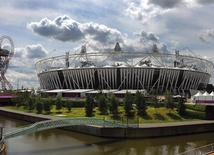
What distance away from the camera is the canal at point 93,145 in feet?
89.4

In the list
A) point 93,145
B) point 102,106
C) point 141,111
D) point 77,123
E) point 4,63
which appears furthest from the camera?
point 4,63

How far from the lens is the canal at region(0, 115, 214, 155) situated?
2725 centimetres

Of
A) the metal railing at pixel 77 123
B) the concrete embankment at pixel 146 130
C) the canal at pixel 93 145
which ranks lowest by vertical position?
the canal at pixel 93 145

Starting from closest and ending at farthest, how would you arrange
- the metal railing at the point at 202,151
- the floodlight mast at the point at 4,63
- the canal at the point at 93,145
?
1. the metal railing at the point at 202,151
2. the canal at the point at 93,145
3. the floodlight mast at the point at 4,63

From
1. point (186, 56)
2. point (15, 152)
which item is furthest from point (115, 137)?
point (186, 56)

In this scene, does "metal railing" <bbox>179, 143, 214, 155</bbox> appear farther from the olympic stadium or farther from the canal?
the olympic stadium

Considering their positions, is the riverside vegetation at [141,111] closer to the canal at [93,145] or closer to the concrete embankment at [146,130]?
the concrete embankment at [146,130]

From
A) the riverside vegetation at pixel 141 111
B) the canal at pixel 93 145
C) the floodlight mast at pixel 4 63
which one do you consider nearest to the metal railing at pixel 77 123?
the canal at pixel 93 145

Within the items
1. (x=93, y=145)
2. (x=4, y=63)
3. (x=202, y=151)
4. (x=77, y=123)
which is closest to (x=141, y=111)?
(x=77, y=123)

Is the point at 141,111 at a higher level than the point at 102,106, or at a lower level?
lower

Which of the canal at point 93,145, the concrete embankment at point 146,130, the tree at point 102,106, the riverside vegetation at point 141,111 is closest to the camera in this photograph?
the canal at point 93,145

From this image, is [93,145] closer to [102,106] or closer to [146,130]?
[146,130]

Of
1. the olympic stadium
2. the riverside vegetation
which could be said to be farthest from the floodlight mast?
the riverside vegetation

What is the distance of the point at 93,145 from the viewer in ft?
98.4
